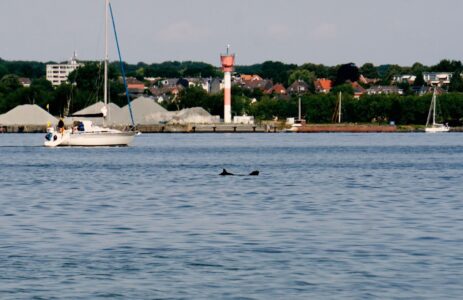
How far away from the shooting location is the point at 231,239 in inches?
1326

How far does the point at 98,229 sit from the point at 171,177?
32.7 m

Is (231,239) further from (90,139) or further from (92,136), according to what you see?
(90,139)

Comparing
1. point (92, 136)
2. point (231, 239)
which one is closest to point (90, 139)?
point (92, 136)

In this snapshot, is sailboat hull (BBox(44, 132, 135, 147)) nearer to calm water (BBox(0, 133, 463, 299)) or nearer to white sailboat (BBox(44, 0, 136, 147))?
white sailboat (BBox(44, 0, 136, 147))

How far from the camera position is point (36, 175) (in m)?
71.8

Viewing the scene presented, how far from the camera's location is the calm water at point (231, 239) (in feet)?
84.3

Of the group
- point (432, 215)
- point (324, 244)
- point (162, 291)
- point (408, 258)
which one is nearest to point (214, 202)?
point (432, 215)

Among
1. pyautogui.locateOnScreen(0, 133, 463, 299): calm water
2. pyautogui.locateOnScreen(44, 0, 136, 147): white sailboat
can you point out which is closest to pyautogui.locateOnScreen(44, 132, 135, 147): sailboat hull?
pyautogui.locateOnScreen(44, 0, 136, 147): white sailboat

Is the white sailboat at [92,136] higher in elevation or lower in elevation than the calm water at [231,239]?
lower

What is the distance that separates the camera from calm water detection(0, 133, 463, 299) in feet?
84.3

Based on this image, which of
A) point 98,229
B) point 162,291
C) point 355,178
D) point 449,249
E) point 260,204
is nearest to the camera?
point 162,291

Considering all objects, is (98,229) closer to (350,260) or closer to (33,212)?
(33,212)

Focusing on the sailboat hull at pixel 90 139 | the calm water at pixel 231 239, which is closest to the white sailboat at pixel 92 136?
the sailboat hull at pixel 90 139

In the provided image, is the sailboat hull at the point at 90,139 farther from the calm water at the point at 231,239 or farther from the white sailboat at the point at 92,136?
the calm water at the point at 231,239
